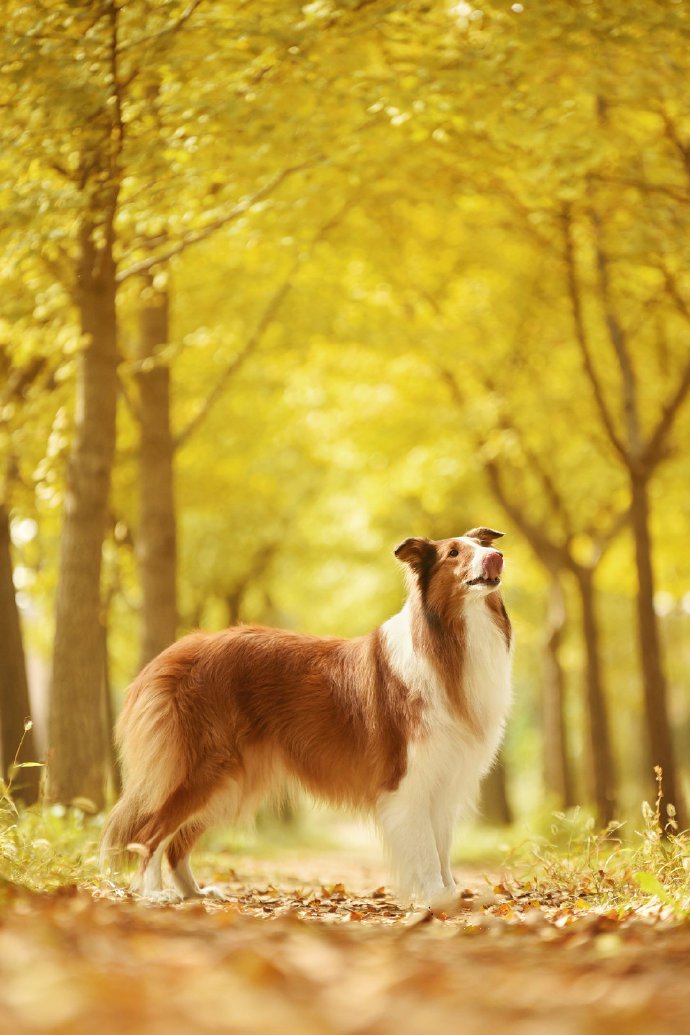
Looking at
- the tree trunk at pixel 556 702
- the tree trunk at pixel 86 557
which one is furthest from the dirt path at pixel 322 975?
the tree trunk at pixel 556 702

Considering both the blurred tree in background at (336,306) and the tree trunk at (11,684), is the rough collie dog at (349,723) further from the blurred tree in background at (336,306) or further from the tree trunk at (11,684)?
the tree trunk at (11,684)

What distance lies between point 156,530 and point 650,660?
18.9ft

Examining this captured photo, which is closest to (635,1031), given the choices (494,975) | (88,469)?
(494,975)

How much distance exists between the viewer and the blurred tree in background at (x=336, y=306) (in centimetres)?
887

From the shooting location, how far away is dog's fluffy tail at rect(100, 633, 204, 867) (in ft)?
23.4

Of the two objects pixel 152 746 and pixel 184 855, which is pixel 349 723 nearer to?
pixel 152 746

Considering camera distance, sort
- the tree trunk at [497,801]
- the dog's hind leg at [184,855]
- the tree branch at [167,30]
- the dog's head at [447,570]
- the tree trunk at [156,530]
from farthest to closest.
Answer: the tree trunk at [497,801] → the tree trunk at [156,530] → the tree branch at [167,30] → the dog's hind leg at [184,855] → the dog's head at [447,570]

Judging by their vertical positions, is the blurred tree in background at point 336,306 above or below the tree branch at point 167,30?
below

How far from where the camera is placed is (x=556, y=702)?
19797mm

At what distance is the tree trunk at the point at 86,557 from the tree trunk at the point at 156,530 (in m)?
1.88

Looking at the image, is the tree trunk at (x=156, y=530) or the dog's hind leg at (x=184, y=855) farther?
the tree trunk at (x=156, y=530)

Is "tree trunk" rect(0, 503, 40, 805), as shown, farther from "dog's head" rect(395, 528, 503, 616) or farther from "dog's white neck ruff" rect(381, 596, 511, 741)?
"dog's head" rect(395, 528, 503, 616)

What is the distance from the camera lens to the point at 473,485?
64.3 feet

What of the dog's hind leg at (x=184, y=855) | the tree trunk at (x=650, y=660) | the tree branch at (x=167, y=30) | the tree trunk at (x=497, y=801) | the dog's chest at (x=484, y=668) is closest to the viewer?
the dog's chest at (x=484, y=668)
